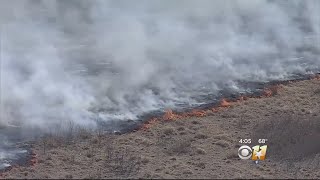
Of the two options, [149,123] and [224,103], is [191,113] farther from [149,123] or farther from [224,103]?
[149,123]

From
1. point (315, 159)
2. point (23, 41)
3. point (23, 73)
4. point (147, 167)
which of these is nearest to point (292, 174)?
point (315, 159)

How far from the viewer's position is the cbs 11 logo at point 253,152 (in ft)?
85.8

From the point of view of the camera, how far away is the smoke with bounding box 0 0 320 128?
3225 cm

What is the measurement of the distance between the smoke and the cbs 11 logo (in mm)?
7384

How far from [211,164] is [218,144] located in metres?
2.62

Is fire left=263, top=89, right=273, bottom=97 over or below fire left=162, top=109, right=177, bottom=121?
over

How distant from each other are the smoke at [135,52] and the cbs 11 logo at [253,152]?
291 inches

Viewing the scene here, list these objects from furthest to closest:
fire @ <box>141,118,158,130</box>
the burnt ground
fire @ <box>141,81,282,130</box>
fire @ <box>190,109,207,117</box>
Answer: fire @ <box>190,109,207,117</box>, fire @ <box>141,81,282,130</box>, fire @ <box>141,118,158,130</box>, the burnt ground

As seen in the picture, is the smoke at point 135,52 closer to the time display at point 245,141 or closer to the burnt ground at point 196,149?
the burnt ground at point 196,149

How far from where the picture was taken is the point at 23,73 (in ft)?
113

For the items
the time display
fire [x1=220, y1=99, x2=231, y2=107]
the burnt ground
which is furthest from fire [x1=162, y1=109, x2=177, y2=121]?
the time display

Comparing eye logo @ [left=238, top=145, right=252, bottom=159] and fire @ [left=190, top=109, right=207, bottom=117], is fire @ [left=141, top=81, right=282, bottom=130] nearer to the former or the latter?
fire @ [left=190, top=109, right=207, bottom=117]

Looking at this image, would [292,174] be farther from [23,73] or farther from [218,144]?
[23,73]

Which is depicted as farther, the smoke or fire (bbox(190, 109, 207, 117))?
the smoke
